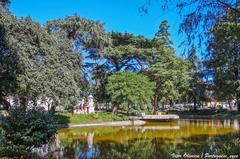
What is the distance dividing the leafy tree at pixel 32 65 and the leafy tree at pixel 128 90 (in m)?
9.38

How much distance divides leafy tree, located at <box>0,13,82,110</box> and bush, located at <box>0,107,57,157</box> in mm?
11366

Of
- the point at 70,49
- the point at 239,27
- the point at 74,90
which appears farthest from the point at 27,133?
the point at 70,49

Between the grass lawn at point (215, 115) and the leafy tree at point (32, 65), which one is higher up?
the leafy tree at point (32, 65)

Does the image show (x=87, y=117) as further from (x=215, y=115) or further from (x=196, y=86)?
(x=196, y=86)

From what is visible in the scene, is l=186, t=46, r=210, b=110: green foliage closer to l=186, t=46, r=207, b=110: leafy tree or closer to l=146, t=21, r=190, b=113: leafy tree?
l=186, t=46, r=207, b=110: leafy tree

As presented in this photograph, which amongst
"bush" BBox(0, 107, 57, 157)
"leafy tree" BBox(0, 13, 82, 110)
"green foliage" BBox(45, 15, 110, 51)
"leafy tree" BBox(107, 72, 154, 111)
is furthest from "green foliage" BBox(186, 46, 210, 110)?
"bush" BBox(0, 107, 57, 157)

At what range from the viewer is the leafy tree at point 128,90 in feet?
118

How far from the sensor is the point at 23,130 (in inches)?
401

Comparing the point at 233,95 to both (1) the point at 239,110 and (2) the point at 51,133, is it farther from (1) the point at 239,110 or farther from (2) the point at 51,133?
(2) the point at 51,133

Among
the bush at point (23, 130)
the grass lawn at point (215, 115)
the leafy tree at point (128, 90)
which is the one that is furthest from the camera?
the grass lawn at point (215, 115)

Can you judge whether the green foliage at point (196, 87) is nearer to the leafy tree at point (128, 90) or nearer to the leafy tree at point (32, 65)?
the leafy tree at point (128, 90)

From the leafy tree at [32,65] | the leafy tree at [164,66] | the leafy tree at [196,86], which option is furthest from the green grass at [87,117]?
the leafy tree at [196,86]

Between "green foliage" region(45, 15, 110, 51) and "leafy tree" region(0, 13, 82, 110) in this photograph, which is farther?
"green foliage" region(45, 15, 110, 51)

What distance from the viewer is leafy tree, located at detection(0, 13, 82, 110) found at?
70.6ft
